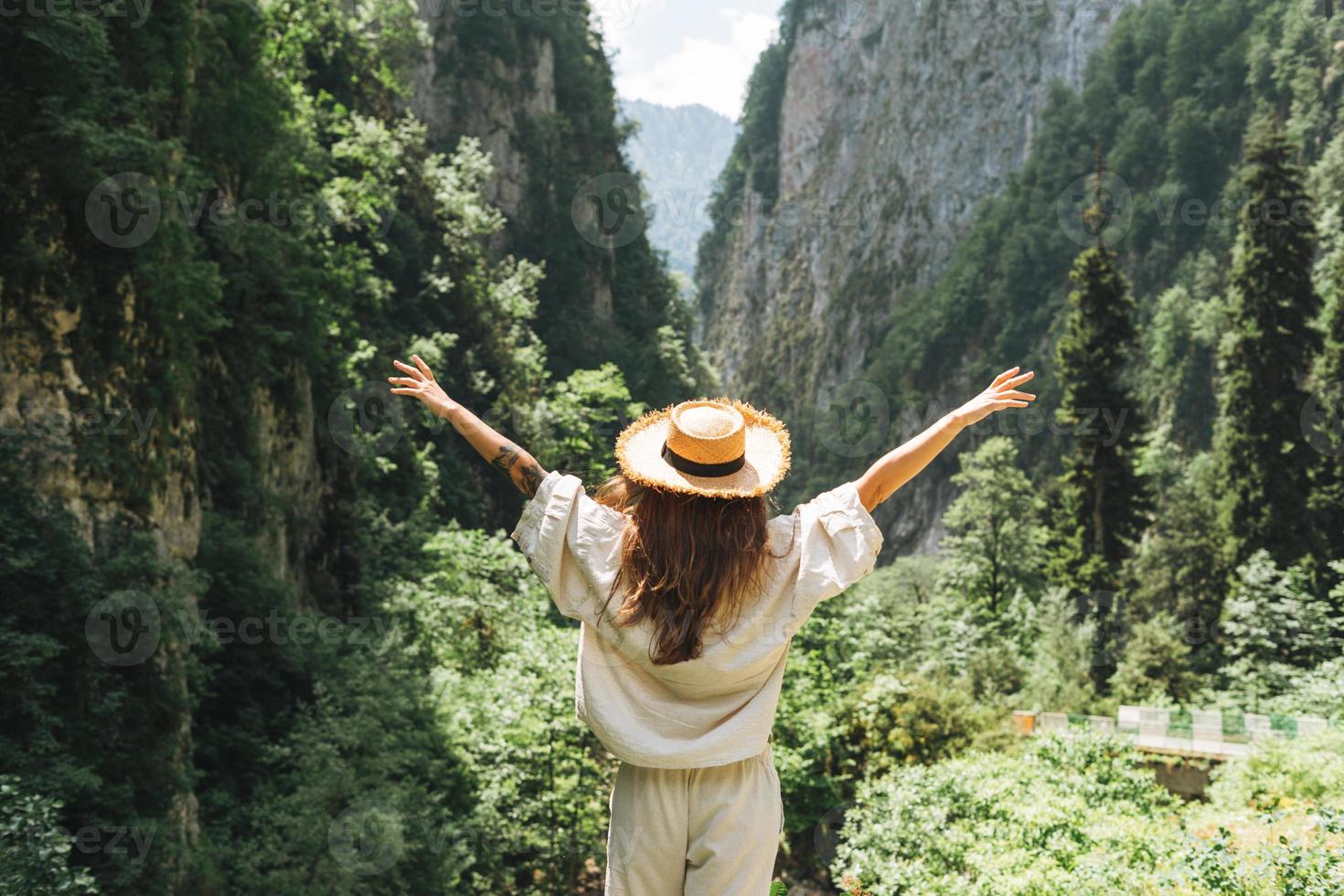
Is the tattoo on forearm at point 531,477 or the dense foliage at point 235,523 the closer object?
the tattoo on forearm at point 531,477

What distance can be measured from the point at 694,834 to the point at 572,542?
30.6 inches

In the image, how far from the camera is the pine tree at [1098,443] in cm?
3064

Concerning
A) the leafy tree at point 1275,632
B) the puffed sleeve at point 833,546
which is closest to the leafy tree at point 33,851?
the puffed sleeve at point 833,546

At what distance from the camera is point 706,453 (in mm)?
2662

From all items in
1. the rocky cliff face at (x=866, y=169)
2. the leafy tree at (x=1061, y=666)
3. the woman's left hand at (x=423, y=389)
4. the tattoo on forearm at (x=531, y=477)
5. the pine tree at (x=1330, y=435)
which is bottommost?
the leafy tree at (x=1061, y=666)

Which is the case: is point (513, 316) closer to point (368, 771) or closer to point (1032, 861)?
point (368, 771)

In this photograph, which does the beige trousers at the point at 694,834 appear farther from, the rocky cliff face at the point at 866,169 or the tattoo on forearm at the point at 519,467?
the rocky cliff face at the point at 866,169

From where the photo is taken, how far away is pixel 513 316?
40.8 m

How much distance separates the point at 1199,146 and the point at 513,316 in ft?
159

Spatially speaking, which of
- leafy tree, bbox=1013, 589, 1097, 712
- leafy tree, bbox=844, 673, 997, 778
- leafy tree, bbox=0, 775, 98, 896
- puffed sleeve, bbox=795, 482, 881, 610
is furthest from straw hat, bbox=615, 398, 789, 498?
leafy tree, bbox=1013, 589, 1097, 712

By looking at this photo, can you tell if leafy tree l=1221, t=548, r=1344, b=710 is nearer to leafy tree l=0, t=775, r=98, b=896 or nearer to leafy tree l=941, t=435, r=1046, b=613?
leafy tree l=941, t=435, r=1046, b=613

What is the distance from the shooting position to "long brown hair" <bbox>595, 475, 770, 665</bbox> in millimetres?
2572

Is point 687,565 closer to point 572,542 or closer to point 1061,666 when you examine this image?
point 572,542

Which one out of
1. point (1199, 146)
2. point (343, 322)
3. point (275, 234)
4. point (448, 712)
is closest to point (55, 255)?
point (275, 234)
